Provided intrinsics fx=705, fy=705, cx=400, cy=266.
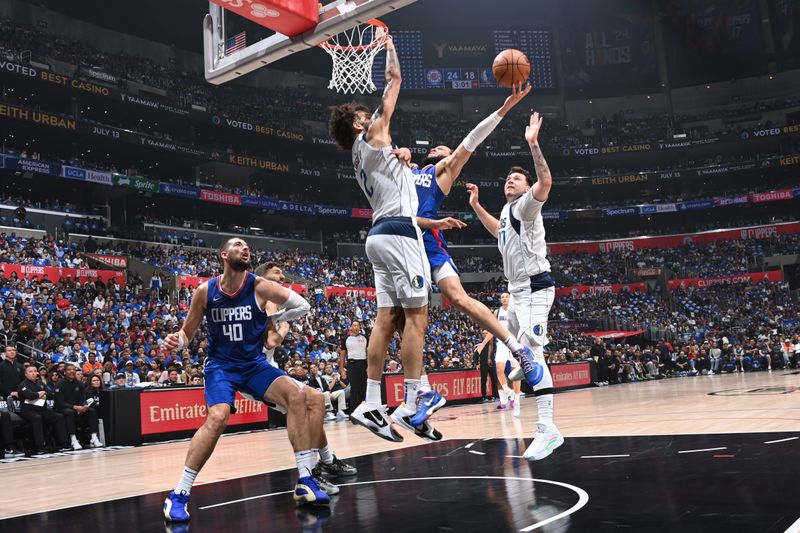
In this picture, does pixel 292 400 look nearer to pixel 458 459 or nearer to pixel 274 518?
pixel 274 518

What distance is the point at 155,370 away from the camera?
580 inches

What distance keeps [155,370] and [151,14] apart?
28.3 metres

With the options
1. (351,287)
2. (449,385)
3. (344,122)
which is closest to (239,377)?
(344,122)

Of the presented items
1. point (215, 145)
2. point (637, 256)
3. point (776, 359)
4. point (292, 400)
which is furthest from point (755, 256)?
point (292, 400)

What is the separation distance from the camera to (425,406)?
5.49m

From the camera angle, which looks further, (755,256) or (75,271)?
(755,256)

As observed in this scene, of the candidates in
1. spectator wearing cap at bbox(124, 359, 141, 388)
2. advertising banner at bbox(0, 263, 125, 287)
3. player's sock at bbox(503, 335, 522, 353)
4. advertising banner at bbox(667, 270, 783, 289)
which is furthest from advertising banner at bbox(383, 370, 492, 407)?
advertising banner at bbox(667, 270, 783, 289)

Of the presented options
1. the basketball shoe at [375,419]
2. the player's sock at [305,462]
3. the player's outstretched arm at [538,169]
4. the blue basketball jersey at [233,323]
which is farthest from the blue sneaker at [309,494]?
the player's outstretched arm at [538,169]

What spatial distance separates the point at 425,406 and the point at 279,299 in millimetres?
1405

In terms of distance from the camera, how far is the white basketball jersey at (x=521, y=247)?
6.89m

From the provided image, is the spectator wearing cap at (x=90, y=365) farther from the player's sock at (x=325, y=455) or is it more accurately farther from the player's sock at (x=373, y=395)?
the player's sock at (x=373, y=395)

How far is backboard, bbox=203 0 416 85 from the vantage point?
27.1 ft

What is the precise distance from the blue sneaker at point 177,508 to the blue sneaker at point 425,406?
1.72 meters

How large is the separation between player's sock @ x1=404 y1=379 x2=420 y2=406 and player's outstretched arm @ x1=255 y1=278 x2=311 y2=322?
1004 millimetres
